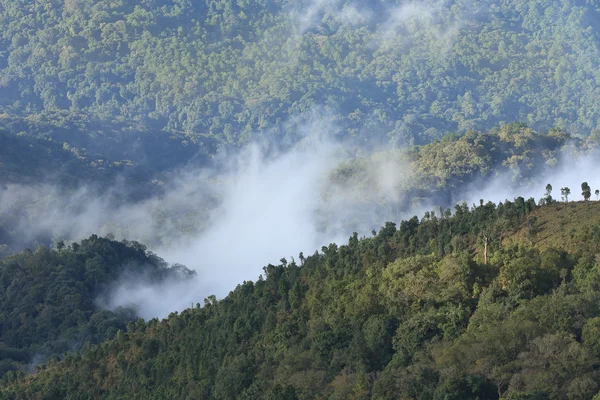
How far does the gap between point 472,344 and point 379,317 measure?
962cm

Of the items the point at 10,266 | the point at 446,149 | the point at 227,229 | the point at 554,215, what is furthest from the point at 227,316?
the point at 227,229

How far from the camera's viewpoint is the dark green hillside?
5920 centimetres

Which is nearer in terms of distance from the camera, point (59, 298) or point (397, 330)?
point (397, 330)

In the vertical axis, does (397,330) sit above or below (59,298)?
below

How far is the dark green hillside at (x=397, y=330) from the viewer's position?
2331 inches

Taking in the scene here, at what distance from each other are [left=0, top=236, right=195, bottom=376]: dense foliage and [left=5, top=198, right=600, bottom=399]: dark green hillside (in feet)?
64.8

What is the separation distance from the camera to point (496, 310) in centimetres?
6475

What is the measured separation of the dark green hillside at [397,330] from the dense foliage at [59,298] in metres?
19.8

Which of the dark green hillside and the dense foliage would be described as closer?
the dark green hillside

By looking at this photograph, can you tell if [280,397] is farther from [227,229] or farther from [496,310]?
[227,229]

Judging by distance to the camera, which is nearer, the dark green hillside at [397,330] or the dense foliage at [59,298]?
the dark green hillside at [397,330]

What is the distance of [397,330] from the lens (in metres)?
68.1

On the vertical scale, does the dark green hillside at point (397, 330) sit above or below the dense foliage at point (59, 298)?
below

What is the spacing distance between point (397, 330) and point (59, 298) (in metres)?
58.6
